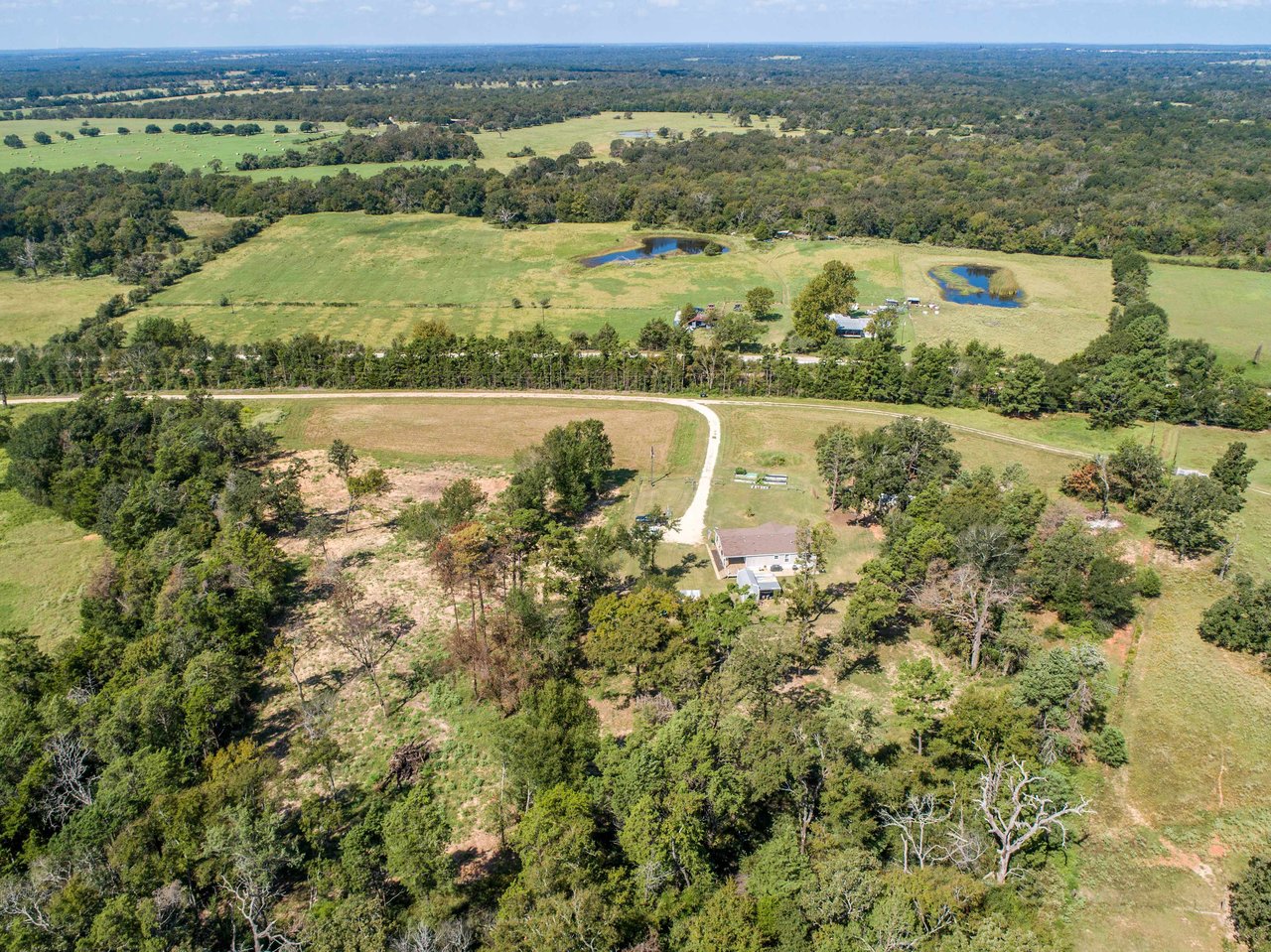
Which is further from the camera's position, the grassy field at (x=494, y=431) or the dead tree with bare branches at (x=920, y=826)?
the grassy field at (x=494, y=431)

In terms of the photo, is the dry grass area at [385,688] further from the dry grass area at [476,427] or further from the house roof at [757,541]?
the house roof at [757,541]

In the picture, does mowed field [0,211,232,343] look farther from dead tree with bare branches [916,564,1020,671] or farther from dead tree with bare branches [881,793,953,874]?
dead tree with bare branches [881,793,953,874]


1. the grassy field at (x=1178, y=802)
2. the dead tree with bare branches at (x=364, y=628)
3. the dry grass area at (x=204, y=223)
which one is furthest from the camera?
the dry grass area at (x=204, y=223)

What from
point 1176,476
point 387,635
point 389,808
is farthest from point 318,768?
point 1176,476

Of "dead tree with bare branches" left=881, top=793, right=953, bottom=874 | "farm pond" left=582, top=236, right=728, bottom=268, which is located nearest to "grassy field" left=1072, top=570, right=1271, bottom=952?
"dead tree with bare branches" left=881, top=793, right=953, bottom=874

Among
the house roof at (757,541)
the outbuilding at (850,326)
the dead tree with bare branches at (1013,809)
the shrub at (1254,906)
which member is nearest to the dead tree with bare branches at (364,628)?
the house roof at (757,541)

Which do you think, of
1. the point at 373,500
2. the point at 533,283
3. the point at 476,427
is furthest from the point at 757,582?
the point at 533,283

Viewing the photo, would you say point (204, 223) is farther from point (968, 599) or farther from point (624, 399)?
point (968, 599)
